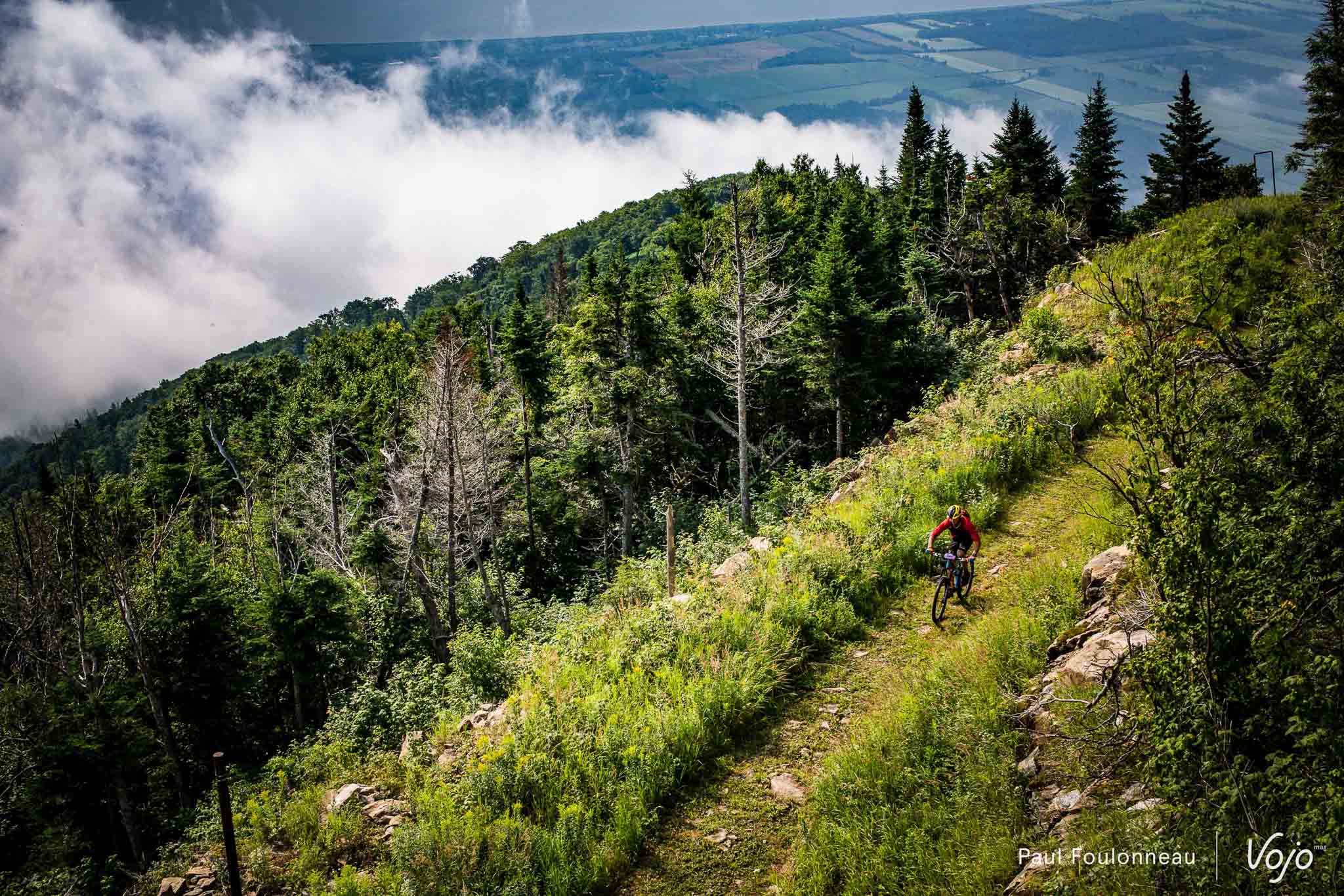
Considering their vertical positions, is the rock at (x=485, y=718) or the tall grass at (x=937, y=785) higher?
the tall grass at (x=937, y=785)

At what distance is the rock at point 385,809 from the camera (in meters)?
7.31

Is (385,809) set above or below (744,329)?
below

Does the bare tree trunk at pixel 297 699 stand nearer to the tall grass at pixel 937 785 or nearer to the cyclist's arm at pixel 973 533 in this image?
the tall grass at pixel 937 785

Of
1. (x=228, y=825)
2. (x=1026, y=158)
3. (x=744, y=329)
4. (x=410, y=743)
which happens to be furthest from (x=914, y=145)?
(x=228, y=825)

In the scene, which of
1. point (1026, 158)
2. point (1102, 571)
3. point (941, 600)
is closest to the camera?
point (1102, 571)

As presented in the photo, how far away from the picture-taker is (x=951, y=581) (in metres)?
8.96

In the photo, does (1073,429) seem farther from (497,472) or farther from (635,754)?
(497,472)

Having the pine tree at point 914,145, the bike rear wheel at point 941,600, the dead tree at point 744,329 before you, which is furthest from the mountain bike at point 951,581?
the pine tree at point 914,145

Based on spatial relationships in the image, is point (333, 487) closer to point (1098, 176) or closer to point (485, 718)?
point (485, 718)

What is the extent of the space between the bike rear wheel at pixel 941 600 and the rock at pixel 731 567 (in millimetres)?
3054

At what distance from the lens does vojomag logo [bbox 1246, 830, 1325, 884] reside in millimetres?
3096

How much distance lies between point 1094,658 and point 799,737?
10.5 feet

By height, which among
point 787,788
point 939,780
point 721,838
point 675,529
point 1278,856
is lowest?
point 675,529

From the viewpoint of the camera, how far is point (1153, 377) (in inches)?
177
